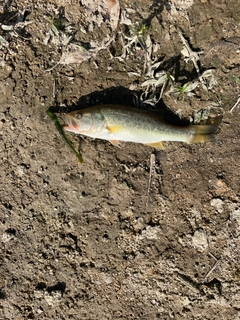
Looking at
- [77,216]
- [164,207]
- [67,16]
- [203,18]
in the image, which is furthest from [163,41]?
[77,216]

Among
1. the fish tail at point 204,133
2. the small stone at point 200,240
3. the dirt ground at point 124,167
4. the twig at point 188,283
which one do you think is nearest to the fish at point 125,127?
the fish tail at point 204,133

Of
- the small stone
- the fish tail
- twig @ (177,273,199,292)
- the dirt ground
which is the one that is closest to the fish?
the fish tail

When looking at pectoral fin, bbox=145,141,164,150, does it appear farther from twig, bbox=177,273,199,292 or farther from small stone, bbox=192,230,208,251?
twig, bbox=177,273,199,292

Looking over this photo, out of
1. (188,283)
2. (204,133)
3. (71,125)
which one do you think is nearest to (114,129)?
(71,125)

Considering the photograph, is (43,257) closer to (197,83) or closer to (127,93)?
(127,93)

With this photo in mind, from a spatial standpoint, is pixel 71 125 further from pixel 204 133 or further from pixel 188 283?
pixel 188 283

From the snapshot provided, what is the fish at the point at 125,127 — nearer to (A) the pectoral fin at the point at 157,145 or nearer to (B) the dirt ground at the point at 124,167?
(A) the pectoral fin at the point at 157,145
